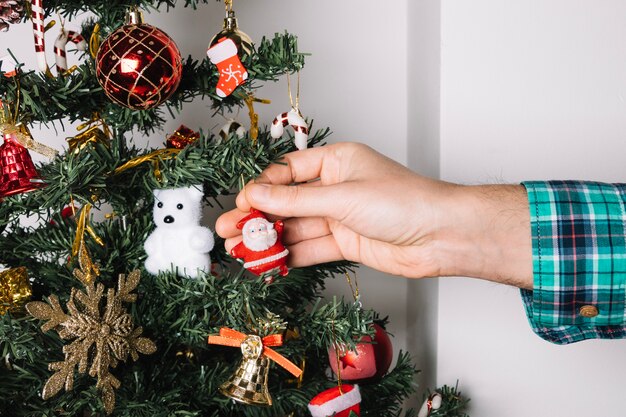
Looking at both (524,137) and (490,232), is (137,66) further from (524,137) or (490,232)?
(524,137)

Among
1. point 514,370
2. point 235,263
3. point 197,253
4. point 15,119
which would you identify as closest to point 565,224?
point 514,370

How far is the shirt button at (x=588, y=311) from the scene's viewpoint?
0.91 m

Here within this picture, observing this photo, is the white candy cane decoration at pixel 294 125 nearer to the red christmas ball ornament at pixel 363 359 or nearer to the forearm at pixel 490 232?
the forearm at pixel 490 232

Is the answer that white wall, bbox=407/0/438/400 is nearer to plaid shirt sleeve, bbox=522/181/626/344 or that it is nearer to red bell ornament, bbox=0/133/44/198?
plaid shirt sleeve, bbox=522/181/626/344

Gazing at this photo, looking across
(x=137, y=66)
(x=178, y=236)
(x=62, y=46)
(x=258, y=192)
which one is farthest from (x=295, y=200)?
(x=62, y=46)

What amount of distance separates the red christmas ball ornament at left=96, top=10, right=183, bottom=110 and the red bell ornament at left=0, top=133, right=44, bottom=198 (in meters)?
0.15

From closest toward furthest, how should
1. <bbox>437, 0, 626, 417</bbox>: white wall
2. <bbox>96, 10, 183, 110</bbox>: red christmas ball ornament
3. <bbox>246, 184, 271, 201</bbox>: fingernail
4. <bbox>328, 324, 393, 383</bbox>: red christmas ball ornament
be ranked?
1. <bbox>96, 10, 183, 110</bbox>: red christmas ball ornament
2. <bbox>246, 184, 271, 201</bbox>: fingernail
3. <bbox>328, 324, 393, 383</bbox>: red christmas ball ornament
4. <bbox>437, 0, 626, 417</bbox>: white wall

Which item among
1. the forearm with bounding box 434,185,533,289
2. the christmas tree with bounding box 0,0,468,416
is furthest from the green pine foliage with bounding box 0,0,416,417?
the forearm with bounding box 434,185,533,289

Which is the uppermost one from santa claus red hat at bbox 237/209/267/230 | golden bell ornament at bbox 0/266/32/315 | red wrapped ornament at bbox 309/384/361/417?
santa claus red hat at bbox 237/209/267/230

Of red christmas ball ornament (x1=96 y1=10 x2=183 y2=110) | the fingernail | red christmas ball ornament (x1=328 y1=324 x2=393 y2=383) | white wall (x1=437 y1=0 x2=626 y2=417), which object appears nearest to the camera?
red christmas ball ornament (x1=96 y1=10 x2=183 y2=110)

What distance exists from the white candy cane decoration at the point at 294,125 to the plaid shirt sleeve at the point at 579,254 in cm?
35

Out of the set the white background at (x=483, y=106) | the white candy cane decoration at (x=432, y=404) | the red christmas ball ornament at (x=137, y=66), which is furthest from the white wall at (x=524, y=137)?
the red christmas ball ornament at (x=137, y=66)

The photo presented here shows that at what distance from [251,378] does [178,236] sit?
0.74 feet

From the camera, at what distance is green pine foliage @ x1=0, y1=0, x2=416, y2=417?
2.60ft
